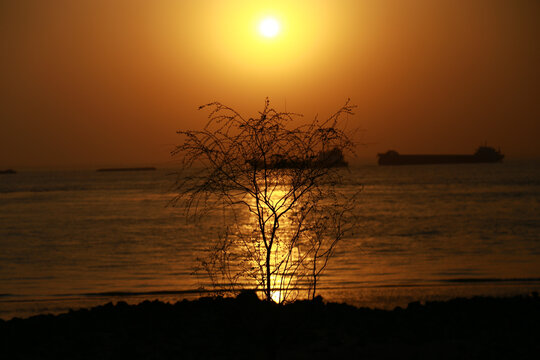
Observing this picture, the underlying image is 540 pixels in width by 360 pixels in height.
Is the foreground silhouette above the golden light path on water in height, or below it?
below

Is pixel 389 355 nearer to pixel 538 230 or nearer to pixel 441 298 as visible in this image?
pixel 441 298

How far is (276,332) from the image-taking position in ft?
25.6

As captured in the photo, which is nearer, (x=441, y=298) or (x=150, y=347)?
(x=150, y=347)

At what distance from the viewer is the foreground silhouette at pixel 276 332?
8.13 m

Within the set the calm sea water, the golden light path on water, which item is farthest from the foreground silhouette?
the calm sea water

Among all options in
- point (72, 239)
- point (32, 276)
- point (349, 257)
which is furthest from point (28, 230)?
point (349, 257)

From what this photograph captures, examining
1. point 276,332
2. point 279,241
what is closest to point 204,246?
point 279,241

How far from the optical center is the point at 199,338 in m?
9.04

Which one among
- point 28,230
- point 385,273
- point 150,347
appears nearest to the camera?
point 150,347

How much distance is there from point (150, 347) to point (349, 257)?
12090 millimetres

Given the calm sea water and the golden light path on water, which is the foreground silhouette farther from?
the calm sea water

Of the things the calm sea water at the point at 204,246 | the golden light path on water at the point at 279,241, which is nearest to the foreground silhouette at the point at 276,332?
the golden light path on water at the point at 279,241

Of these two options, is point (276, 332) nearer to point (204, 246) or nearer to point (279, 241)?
point (279, 241)

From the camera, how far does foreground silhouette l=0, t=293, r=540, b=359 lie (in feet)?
26.7
